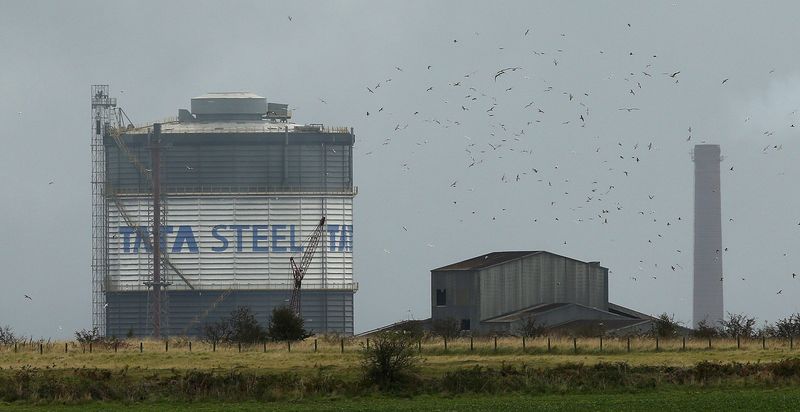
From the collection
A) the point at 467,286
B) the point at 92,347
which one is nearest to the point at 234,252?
the point at 467,286

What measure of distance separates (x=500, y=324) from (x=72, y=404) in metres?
78.4

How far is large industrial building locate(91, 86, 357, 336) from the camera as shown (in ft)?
592

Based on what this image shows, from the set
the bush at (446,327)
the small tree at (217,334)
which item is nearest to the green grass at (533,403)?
the small tree at (217,334)

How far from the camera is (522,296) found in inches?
5468

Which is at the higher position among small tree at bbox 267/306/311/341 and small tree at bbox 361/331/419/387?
small tree at bbox 267/306/311/341

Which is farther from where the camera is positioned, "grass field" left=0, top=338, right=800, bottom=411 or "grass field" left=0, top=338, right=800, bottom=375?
"grass field" left=0, top=338, right=800, bottom=375

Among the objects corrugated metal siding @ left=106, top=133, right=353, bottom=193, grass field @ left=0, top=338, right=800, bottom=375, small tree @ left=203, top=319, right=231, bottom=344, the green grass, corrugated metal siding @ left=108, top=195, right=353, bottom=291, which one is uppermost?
corrugated metal siding @ left=106, top=133, right=353, bottom=193

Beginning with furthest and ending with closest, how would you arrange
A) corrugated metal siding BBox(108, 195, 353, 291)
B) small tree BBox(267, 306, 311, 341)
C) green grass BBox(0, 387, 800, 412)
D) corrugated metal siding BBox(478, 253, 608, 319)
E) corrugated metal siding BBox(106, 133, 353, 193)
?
1. corrugated metal siding BBox(108, 195, 353, 291)
2. corrugated metal siding BBox(106, 133, 353, 193)
3. corrugated metal siding BBox(478, 253, 608, 319)
4. small tree BBox(267, 306, 311, 341)
5. green grass BBox(0, 387, 800, 412)

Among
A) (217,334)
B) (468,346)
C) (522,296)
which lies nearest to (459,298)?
(522,296)

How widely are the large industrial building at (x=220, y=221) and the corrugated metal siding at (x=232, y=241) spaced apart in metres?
0.10

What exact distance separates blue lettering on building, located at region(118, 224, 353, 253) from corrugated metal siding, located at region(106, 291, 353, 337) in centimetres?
447

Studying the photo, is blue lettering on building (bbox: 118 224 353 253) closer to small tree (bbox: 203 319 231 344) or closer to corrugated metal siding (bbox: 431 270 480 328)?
corrugated metal siding (bbox: 431 270 480 328)

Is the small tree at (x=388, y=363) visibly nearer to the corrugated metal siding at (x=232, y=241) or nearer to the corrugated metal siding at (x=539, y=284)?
the corrugated metal siding at (x=539, y=284)

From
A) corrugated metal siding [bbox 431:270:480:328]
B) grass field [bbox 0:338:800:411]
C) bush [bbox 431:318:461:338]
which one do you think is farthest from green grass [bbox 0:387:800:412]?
corrugated metal siding [bbox 431:270:480:328]
